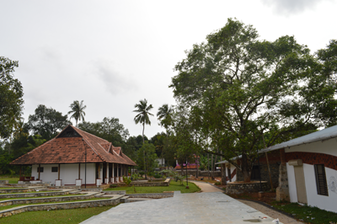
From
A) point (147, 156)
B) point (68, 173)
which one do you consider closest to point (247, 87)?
point (68, 173)

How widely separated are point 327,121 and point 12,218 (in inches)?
758

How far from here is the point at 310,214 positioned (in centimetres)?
919

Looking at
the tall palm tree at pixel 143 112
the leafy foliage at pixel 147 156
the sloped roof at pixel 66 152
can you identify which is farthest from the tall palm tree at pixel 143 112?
the sloped roof at pixel 66 152

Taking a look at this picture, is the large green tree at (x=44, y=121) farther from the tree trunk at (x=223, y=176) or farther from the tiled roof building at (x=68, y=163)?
the tree trunk at (x=223, y=176)

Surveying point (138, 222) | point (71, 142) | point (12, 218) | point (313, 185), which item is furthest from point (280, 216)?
point (71, 142)

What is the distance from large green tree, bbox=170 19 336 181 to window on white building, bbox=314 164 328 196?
519cm

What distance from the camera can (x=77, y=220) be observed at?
962cm

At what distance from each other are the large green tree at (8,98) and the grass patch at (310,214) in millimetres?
23982

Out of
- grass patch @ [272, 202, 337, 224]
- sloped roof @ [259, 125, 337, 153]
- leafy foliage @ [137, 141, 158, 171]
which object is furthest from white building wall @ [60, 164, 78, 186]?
sloped roof @ [259, 125, 337, 153]

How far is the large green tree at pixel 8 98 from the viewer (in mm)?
21497

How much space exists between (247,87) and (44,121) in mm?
54080

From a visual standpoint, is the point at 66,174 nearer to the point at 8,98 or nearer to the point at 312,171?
the point at 8,98

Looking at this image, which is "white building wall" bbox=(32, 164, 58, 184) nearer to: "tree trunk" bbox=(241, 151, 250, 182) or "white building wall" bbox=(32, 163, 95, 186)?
"white building wall" bbox=(32, 163, 95, 186)

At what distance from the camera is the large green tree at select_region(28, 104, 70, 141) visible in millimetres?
54456
